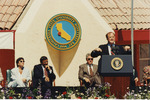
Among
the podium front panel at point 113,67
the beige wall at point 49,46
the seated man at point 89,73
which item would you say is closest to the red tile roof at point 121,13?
the beige wall at point 49,46

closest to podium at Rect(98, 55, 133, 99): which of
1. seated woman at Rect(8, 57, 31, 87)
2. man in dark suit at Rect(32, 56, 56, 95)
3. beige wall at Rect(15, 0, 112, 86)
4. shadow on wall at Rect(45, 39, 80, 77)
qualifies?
man in dark suit at Rect(32, 56, 56, 95)

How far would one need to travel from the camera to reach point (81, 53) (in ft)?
58.5

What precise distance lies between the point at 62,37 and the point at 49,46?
57 cm

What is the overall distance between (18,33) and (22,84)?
3.50 m

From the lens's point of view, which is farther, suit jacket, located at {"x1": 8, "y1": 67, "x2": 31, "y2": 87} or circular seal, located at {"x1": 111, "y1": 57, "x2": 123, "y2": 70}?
suit jacket, located at {"x1": 8, "y1": 67, "x2": 31, "y2": 87}

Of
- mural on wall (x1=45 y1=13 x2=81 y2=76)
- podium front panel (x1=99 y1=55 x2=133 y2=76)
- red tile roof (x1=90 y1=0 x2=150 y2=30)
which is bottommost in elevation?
podium front panel (x1=99 y1=55 x2=133 y2=76)

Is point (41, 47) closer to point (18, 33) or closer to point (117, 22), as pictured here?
point (18, 33)

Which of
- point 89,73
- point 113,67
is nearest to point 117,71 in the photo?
point 113,67

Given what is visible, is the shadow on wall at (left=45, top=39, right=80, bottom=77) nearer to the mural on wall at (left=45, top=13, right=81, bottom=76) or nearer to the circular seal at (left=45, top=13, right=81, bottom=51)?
the mural on wall at (left=45, top=13, right=81, bottom=76)

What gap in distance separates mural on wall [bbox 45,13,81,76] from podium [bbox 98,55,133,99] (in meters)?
5.09

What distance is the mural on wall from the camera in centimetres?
1762

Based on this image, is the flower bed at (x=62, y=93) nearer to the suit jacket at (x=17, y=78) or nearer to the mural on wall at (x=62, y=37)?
the suit jacket at (x=17, y=78)

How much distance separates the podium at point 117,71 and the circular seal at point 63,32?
508cm

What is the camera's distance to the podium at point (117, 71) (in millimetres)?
12391
